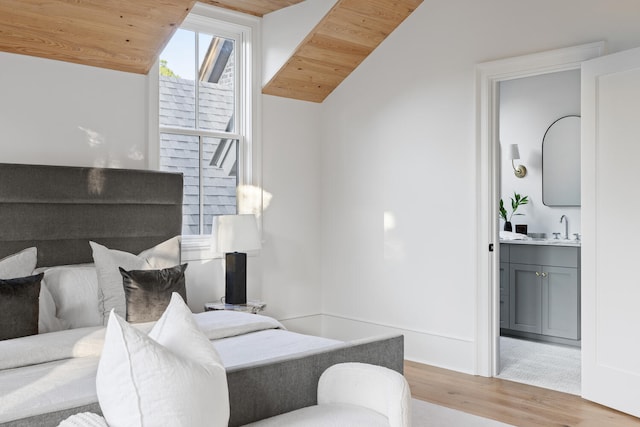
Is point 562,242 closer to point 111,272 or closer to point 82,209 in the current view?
point 111,272

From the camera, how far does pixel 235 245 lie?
455cm

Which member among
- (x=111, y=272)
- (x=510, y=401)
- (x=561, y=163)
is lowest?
(x=510, y=401)

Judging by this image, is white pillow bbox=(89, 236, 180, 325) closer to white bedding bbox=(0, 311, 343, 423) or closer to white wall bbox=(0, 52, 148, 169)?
white bedding bbox=(0, 311, 343, 423)

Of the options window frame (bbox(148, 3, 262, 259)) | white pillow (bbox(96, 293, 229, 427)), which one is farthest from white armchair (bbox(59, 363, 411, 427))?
window frame (bbox(148, 3, 262, 259))

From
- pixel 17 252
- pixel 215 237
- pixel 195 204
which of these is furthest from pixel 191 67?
pixel 17 252

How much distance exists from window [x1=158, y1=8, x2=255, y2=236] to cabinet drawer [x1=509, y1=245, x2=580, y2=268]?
249cm

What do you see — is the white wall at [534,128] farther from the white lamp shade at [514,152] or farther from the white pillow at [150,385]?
the white pillow at [150,385]

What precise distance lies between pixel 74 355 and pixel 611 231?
305 cm

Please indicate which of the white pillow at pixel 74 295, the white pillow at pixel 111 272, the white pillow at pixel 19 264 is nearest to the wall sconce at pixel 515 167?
the white pillow at pixel 111 272

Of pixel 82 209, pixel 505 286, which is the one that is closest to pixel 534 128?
pixel 505 286

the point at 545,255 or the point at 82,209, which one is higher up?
the point at 82,209

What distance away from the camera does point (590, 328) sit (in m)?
3.81

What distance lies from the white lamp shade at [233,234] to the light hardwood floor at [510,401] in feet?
5.04

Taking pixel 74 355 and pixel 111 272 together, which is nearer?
pixel 74 355
